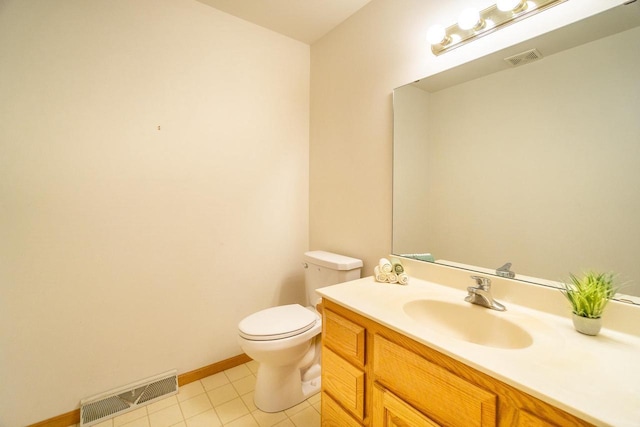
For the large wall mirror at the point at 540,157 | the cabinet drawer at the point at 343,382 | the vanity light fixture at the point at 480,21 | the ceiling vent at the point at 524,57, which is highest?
the vanity light fixture at the point at 480,21

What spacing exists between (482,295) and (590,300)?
0.97 feet

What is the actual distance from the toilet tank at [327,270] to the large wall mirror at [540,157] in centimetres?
42

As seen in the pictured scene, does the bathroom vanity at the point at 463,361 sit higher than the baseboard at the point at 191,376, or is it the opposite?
the bathroom vanity at the point at 463,361

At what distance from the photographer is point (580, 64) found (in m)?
0.91

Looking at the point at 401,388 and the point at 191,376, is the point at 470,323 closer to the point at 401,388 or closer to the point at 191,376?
the point at 401,388

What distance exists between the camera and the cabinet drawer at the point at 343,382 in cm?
98

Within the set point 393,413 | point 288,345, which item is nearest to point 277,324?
point 288,345

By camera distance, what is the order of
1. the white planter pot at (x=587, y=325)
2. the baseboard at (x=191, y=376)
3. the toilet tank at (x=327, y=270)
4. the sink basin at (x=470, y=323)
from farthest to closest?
the toilet tank at (x=327, y=270), the baseboard at (x=191, y=376), the sink basin at (x=470, y=323), the white planter pot at (x=587, y=325)

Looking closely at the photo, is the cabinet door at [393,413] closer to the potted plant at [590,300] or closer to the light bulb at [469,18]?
the potted plant at [590,300]

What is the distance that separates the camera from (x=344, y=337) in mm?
1050

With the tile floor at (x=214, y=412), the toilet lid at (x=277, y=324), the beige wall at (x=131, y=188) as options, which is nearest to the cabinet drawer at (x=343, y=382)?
the toilet lid at (x=277, y=324)

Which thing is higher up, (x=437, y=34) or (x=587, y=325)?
(x=437, y=34)

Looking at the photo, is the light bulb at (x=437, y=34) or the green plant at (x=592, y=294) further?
the light bulb at (x=437, y=34)

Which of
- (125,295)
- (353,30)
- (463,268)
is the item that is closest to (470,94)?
(463,268)
